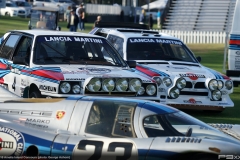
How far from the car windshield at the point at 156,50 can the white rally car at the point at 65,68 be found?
1759mm

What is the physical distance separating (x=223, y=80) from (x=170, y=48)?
1.73 meters

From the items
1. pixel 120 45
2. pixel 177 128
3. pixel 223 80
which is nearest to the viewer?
pixel 177 128

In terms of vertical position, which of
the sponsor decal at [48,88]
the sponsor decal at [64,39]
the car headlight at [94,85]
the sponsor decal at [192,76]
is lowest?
the sponsor decal at [192,76]

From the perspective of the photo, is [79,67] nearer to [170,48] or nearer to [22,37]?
[22,37]

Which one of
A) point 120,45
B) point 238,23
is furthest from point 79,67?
point 238,23

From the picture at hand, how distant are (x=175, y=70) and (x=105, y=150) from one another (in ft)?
21.3

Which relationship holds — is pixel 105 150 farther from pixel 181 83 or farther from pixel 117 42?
pixel 117 42

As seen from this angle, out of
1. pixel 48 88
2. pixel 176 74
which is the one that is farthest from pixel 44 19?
pixel 48 88

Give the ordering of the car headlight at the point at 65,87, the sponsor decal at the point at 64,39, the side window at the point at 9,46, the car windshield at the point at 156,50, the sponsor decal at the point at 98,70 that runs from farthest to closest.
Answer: the car windshield at the point at 156,50, the side window at the point at 9,46, the sponsor decal at the point at 64,39, the sponsor decal at the point at 98,70, the car headlight at the point at 65,87

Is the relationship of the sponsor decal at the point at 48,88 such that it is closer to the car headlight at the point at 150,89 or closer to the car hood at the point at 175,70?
the car headlight at the point at 150,89

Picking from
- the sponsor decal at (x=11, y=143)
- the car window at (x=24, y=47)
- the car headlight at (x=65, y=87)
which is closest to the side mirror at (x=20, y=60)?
the car window at (x=24, y=47)

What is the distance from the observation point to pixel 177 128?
7.46 meters

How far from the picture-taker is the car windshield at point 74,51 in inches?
475

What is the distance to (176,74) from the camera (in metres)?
13.3
